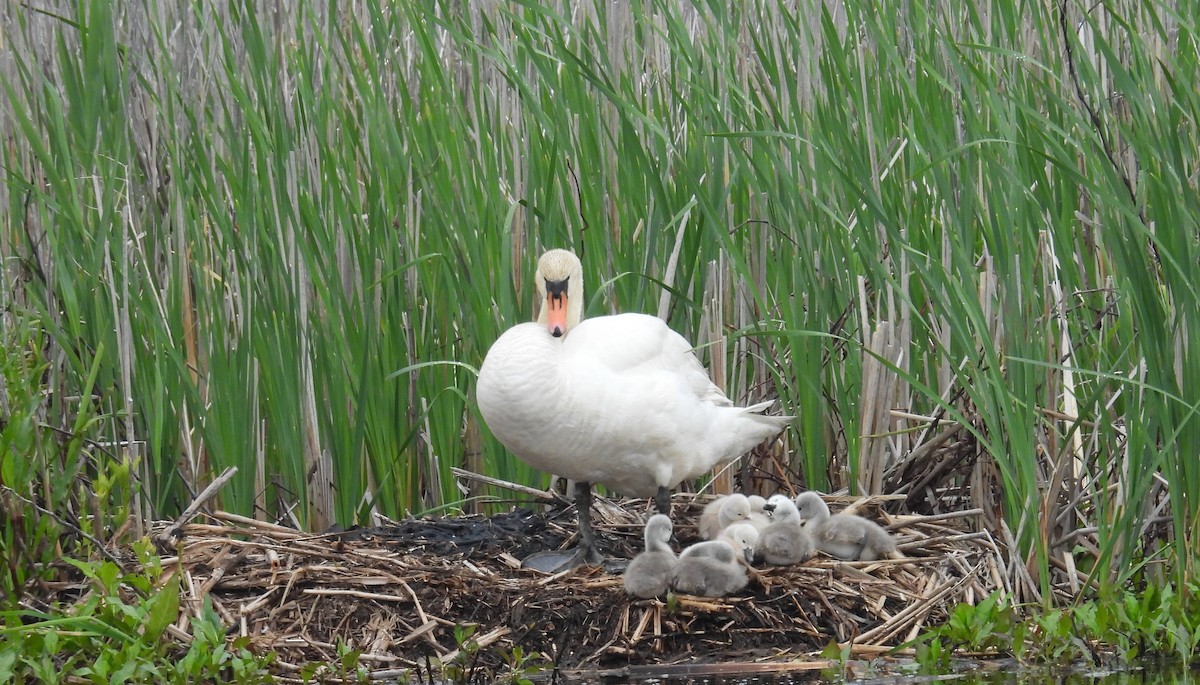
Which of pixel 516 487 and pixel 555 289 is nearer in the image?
pixel 555 289

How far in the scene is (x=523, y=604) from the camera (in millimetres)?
4699

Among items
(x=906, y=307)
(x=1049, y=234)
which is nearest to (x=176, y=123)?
(x=906, y=307)

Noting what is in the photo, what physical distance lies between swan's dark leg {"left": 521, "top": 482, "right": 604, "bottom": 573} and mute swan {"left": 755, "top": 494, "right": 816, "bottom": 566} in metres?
0.61

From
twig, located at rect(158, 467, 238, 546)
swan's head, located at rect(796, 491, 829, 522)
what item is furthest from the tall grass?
swan's head, located at rect(796, 491, 829, 522)

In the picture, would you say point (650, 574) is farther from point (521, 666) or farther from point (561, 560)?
point (561, 560)

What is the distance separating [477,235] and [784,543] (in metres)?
1.69

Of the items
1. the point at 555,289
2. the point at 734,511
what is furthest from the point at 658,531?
the point at 555,289

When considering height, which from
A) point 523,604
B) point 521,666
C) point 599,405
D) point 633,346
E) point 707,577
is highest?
point 633,346

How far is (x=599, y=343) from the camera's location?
534 cm

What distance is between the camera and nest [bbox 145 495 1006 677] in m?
4.52

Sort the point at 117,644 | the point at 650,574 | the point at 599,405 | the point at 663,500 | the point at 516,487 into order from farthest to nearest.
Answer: the point at 516,487 < the point at 663,500 < the point at 599,405 < the point at 650,574 < the point at 117,644

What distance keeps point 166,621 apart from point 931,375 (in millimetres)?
→ 2962

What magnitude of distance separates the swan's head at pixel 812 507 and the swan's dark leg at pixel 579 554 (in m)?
0.72

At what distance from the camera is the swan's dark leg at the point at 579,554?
5.19 meters
